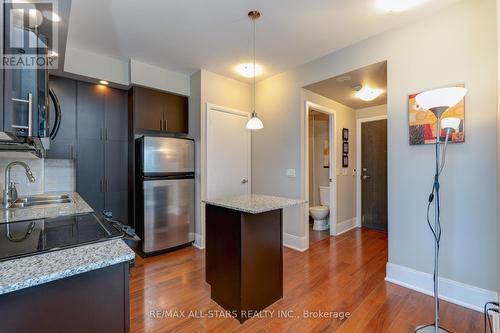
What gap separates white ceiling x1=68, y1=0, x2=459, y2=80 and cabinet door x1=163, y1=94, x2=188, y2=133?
1.82 feet

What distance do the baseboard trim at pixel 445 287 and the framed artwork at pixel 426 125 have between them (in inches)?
48.9

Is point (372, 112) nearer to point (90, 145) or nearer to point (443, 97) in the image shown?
point (443, 97)

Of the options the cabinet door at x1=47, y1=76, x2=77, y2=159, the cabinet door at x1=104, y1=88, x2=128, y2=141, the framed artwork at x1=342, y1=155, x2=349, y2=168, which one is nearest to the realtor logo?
the cabinet door at x1=47, y1=76, x2=77, y2=159

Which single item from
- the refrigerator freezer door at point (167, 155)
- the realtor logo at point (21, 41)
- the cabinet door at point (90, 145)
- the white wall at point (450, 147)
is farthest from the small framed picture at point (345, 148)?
the realtor logo at point (21, 41)

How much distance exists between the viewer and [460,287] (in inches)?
81.5

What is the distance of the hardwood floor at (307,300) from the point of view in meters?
1.81

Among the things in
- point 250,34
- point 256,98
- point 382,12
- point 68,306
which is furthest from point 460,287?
point 256,98

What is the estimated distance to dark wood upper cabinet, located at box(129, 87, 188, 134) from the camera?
3.29 metres

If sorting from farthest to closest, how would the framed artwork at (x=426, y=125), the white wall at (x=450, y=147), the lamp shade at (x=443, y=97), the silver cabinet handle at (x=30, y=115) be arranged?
the framed artwork at (x=426, y=125) < the white wall at (x=450, y=147) < the lamp shade at (x=443, y=97) < the silver cabinet handle at (x=30, y=115)

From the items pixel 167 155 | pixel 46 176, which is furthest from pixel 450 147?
pixel 46 176

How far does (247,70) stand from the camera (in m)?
3.49

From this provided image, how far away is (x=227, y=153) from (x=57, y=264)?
9.82 feet

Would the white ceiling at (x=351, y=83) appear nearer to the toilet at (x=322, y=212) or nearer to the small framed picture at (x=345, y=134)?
the small framed picture at (x=345, y=134)

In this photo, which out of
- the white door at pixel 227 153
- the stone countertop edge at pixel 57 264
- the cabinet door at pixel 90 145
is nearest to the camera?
the stone countertop edge at pixel 57 264
